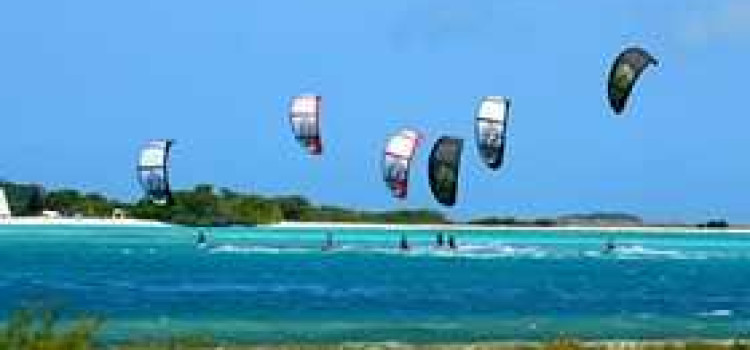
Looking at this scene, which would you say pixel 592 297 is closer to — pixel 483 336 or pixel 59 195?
pixel 483 336

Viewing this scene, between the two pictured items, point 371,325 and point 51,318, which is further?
point 371,325

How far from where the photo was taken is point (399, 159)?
1988cm

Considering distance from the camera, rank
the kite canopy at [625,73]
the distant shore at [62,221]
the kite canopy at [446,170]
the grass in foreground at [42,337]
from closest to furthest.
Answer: the grass in foreground at [42,337], the kite canopy at [625,73], the kite canopy at [446,170], the distant shore at [62,221]

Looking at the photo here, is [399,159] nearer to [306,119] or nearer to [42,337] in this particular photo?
[306,119]

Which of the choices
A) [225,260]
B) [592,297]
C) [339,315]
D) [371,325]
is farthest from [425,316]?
[225,260]

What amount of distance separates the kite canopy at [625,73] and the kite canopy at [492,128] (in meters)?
1.26

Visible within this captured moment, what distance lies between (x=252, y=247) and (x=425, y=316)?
90.0 m

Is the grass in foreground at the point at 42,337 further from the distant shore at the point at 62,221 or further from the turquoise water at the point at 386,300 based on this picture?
the distant shore at the point at 62,221

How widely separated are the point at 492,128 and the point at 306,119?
1846 mm

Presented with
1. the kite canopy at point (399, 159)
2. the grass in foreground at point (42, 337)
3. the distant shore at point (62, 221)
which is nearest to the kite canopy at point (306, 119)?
the kite canopy at point (399, 159)

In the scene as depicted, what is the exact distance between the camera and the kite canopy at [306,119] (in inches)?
731

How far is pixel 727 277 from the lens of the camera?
7756 centimetres

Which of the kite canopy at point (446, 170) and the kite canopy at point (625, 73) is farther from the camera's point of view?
the kite canopy at point (446, 170)

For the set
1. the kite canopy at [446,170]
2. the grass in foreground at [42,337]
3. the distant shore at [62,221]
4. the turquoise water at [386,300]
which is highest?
the distant shore at [62,221]
